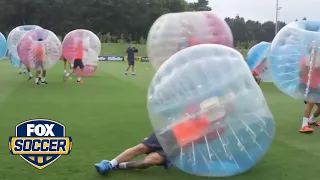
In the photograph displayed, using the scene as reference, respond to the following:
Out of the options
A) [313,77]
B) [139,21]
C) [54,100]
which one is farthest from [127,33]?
[313,77]

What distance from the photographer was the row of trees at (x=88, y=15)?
68.9 meters

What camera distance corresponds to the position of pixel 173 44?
29.2 ft

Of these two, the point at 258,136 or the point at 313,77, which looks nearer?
the point at 258,136

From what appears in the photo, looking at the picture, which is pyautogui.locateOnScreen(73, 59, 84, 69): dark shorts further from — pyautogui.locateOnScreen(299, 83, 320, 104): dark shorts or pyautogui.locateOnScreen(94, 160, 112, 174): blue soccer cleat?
pyautogui.locateOnScreen(94, 160, 112, 174): blue soccer cleat

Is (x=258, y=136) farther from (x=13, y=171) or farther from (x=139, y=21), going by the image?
(x=139, y=21)

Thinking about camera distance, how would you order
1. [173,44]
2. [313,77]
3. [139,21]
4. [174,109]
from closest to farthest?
[174,109], [313,77], [173,44], [139,21]

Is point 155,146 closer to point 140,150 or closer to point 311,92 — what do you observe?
point 140,150

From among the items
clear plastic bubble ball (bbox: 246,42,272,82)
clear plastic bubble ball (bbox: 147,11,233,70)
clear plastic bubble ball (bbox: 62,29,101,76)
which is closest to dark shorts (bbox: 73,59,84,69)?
clear plastic bubble ball (bbox: 62,29,101,76)

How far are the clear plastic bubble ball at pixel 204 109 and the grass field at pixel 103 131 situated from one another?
0.50 metres

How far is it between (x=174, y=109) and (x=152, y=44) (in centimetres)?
449

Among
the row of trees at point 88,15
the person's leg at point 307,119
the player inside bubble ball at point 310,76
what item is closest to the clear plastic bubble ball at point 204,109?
the player inside bubble ball at point 310,76

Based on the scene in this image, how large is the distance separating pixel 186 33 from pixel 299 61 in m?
2.22

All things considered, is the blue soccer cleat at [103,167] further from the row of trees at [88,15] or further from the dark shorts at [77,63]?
the row of trees at [88,15]

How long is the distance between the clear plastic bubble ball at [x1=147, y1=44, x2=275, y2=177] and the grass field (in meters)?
0.50
